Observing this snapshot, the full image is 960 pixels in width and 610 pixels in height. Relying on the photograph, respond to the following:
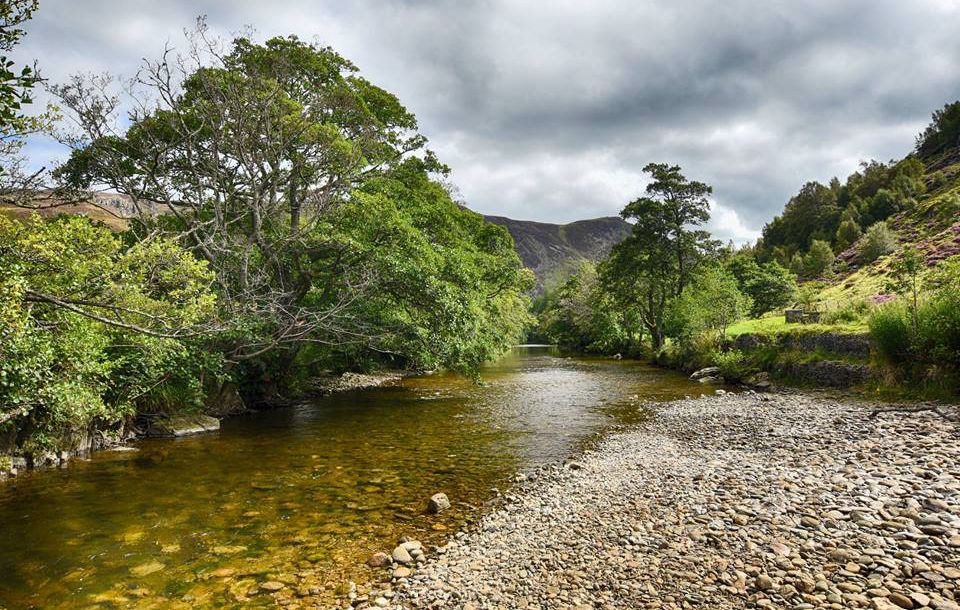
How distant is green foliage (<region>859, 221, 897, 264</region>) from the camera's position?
49375 mm

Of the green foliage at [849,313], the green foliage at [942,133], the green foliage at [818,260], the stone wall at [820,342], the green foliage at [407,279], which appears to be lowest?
the stone wall at [820,342]

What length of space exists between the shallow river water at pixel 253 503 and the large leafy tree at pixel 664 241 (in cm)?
3017

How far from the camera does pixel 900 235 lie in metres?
52.9

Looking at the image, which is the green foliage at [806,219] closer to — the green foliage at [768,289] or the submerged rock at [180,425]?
the green foliage at [768,289]

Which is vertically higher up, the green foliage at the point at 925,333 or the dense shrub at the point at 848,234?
the dense shrub at the point at 848,234

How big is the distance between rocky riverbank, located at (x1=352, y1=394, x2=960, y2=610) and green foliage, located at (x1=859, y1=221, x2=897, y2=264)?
51.4m

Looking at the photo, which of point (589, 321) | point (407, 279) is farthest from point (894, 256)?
point (407, 279)

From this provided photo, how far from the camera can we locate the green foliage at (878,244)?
1944 inches

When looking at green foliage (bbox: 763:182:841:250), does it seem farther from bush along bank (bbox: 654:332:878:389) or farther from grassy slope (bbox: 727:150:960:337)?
bush along bank (bbox: 654:332:878:389)

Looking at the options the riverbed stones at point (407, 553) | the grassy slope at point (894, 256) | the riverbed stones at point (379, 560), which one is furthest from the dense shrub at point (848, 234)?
the riverbed stones at point (379, 560)

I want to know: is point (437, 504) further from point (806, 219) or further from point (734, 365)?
point (806, 219)

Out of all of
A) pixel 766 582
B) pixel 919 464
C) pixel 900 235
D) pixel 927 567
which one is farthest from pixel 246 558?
pixel 900 235

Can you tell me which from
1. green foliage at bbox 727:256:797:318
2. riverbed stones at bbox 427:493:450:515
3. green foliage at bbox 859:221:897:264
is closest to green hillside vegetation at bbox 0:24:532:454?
riverbed stones at bbox 427:493:450:515

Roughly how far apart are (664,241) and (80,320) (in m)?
42.9
